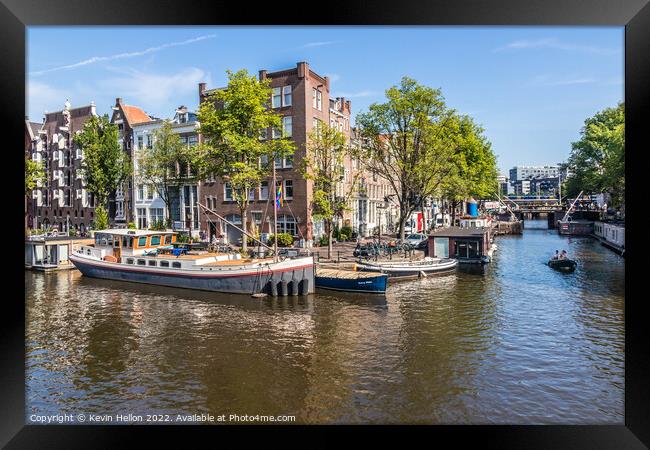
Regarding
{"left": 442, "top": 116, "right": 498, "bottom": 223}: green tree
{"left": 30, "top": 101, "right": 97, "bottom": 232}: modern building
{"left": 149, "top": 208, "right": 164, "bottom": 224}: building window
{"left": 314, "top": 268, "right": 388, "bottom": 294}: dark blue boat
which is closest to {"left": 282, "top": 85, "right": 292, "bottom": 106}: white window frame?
{"left": 442, "top": 116, "right": 498, "bottom": 223}: green tree

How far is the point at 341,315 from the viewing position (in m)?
23.4

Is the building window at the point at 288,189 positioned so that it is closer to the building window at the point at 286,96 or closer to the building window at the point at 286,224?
the building window at the point at 286,224

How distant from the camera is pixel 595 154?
70438 millimetres

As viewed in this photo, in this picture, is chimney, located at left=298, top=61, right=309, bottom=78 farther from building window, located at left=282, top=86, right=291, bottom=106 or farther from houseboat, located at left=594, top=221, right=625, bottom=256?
houseboat, located at left=594, top=221, right=625, bottom=256

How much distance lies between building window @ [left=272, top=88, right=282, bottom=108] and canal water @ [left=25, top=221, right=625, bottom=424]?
82.8ft


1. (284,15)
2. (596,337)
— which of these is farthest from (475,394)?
(284,15)

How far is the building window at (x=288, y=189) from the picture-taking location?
1859 inches

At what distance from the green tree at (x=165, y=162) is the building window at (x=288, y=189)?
414 inches

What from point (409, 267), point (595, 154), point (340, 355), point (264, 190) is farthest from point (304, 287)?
point (595, 154)

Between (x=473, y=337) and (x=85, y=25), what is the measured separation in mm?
18026

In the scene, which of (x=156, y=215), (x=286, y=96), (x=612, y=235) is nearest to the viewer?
(x=286, y=96)

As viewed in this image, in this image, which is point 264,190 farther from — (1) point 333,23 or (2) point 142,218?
(1) point 333,23

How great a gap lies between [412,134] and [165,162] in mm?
27630

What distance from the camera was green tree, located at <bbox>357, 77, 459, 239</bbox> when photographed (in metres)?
38.8
